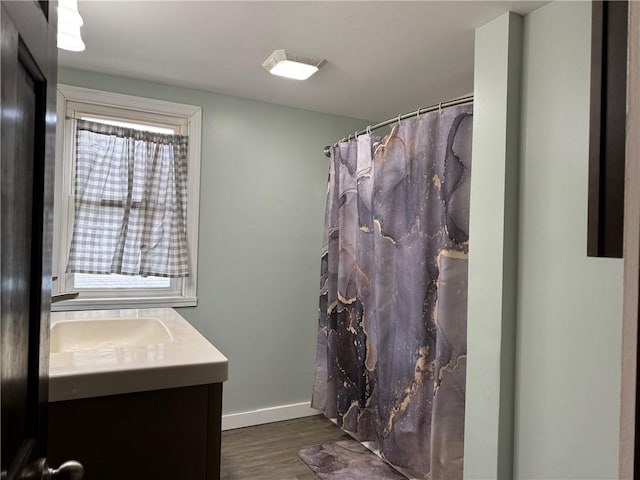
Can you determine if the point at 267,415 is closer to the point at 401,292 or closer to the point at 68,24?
the point at 401,292

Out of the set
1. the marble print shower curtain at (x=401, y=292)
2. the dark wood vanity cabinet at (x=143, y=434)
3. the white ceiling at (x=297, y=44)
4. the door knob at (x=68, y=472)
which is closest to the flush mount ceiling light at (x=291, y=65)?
the white ceiling at (x=297, y=44)

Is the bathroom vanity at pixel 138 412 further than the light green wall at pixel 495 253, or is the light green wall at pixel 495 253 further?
the light green wall at pixel 495 253

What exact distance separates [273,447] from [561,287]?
6.49ft

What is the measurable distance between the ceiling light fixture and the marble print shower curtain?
59.5 inches

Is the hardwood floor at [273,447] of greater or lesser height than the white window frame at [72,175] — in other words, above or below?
below

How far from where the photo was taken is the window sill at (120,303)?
263cm

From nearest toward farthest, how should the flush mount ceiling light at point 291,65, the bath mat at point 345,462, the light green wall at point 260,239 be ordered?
the flush mount ceiling light at point 291,65, the bath mat at point 345,462, the light green wall at point 260,239

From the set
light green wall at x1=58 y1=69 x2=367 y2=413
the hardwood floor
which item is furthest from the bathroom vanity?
light green wall at x1=58 y1=69 x2=367 y2=413

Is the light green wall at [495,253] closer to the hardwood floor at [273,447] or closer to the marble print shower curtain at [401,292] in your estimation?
the marble print shower curtain at [401,292]

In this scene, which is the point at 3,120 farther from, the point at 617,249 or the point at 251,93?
the point at 251,93

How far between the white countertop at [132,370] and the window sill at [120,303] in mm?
1483

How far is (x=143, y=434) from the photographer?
3.93 feet

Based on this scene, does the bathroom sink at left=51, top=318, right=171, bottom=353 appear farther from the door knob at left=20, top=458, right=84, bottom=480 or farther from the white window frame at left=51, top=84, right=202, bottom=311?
→ the door knob at left=20, top=458, right=84, bottom=480

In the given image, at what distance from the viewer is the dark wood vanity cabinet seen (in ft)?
3.68
